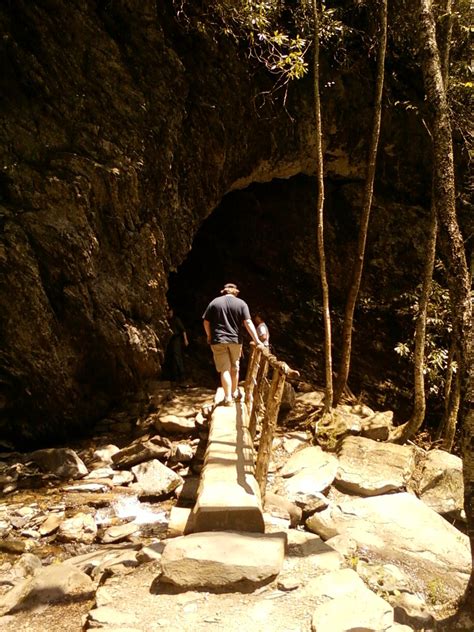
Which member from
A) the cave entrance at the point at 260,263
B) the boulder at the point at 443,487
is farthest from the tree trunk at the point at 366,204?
the cave entrance at the point at 260,263

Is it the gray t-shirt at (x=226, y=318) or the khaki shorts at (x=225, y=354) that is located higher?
the gray t-shirt at (x=226, y=318)

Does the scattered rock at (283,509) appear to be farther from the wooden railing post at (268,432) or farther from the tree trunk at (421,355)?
the tree trunk at (421,355)

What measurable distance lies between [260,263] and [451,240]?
30.3ft

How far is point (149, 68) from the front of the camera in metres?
8.32

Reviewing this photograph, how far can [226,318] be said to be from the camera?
20.3 ft

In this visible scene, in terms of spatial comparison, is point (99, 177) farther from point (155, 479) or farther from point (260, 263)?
point (260, 263)

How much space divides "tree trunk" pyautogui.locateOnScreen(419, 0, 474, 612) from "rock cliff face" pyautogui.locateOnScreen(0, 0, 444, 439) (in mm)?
5541

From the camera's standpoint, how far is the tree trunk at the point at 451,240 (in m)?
2.97

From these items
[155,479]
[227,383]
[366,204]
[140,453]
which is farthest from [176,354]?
[366,204]

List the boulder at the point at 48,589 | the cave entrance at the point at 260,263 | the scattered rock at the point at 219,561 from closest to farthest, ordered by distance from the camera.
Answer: the scattered rock at the point at 219,561, the boulder at the point at 48,589, the cave entrance at the point at 260,263

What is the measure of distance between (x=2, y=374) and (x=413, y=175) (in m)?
10.6

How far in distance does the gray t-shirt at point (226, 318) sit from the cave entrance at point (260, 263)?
5235mm

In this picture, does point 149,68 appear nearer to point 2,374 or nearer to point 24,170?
point 24,170

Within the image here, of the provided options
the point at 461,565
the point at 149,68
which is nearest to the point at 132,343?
the point at 149,68
